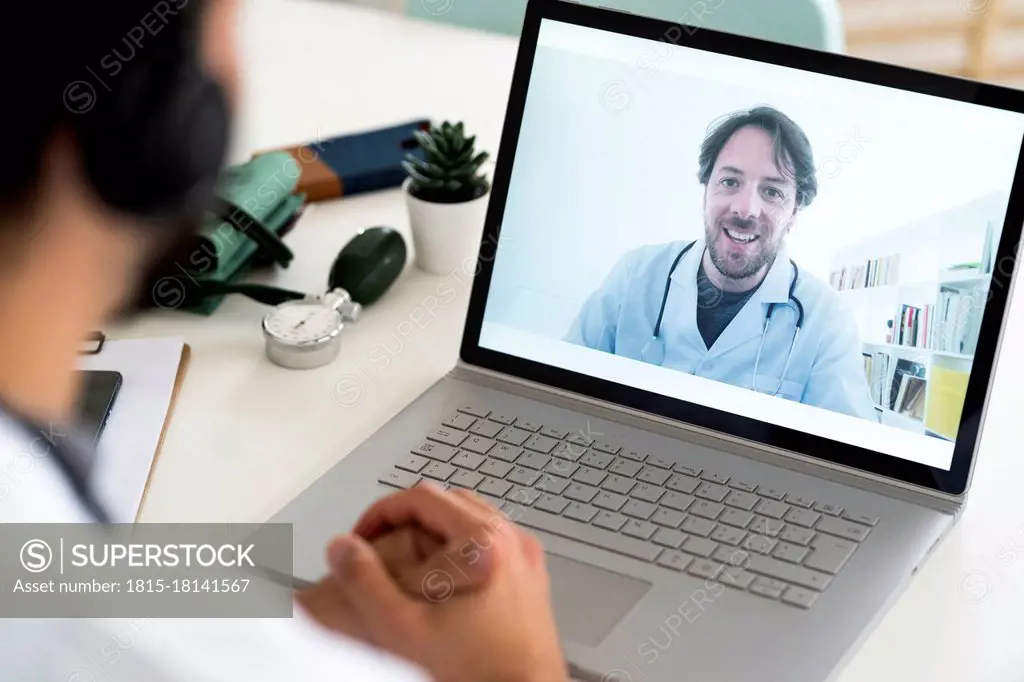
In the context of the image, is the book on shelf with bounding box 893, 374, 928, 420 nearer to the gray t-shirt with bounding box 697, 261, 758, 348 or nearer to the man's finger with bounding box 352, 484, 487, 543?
the gray t-shirt with bounding box 697, 261, 758, 348

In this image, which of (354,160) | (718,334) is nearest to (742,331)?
(718,334)

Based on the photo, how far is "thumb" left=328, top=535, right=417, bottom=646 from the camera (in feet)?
2.53

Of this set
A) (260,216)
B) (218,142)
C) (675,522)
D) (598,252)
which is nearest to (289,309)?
(260,216)

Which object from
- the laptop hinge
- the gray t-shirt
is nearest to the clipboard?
the laptop hinge

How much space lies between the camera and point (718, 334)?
0.96 m

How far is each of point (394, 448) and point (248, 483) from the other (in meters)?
0.13

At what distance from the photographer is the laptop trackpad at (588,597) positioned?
78cm

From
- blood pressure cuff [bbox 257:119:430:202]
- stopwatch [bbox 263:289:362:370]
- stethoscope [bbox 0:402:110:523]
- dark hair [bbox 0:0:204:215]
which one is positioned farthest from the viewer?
blood pressure cuff [bbox 257:119:430:202]

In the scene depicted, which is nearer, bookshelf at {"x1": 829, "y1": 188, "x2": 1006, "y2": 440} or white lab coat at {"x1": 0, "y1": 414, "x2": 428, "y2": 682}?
white lab coat at {"x1": 0, "y1": 414, "x2": 428, "y2": 682}

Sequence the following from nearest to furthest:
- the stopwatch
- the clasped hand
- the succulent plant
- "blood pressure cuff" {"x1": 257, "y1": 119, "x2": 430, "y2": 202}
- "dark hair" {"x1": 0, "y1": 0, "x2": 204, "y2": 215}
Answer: "dark hair" {"x1": 0, "y1": 0, "x2": 204, "y2": 215} → the clasped hand → the stopwatch → the succulent plant → "blood pressure cuff" {"x1": 257, "y1": 119, "x2": 430, "y2": 202}

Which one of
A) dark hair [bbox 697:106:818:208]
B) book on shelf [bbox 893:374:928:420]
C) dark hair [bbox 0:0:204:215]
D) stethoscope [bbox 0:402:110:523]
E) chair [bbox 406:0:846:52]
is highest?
chair [bbox 406:0:846:52]

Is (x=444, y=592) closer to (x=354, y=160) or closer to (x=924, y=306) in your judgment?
(x=924, y=306)

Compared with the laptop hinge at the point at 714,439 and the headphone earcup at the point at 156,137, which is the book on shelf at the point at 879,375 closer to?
the laptop hinge at the point at 714,439

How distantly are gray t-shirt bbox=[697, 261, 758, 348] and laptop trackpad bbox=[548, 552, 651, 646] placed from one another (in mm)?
239
